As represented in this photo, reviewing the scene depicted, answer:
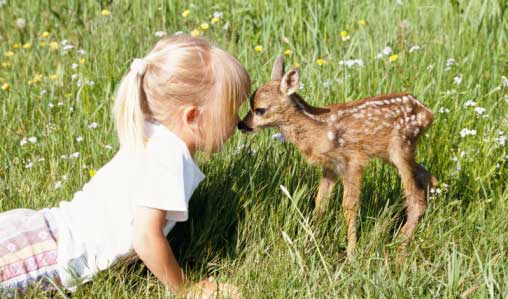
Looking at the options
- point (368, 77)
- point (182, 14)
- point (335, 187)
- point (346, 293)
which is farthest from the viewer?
point (182, 14)

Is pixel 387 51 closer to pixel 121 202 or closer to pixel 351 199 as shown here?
pixel 351 199

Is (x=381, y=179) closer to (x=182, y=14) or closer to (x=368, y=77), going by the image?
(x=368, y=77)

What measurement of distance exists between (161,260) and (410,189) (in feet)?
4.37

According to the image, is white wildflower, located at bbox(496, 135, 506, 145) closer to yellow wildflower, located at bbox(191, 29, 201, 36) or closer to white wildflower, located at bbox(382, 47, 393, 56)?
white wildflower, located at bbox(382, 47, 393, 56)

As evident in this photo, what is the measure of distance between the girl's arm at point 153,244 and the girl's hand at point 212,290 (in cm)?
6

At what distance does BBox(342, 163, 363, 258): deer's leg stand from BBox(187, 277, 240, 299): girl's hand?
2.08 ft

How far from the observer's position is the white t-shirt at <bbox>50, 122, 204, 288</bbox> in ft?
11.9

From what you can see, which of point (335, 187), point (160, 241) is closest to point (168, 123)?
point (160, 241)

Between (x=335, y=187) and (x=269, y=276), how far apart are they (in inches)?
34.3

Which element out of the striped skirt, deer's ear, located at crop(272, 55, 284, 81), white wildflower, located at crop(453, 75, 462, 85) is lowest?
the striped skirt

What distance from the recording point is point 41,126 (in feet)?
17.1

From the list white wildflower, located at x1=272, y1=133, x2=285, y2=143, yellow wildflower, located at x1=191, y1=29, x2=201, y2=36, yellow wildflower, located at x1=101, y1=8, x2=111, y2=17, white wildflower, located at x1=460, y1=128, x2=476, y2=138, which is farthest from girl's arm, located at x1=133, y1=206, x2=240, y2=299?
yellow wildflower, located at x1=101, y1=8, x2=111, y2=17

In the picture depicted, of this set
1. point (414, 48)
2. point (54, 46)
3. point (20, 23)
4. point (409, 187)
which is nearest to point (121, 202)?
point (409, 187)

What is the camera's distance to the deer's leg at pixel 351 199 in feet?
13.2
